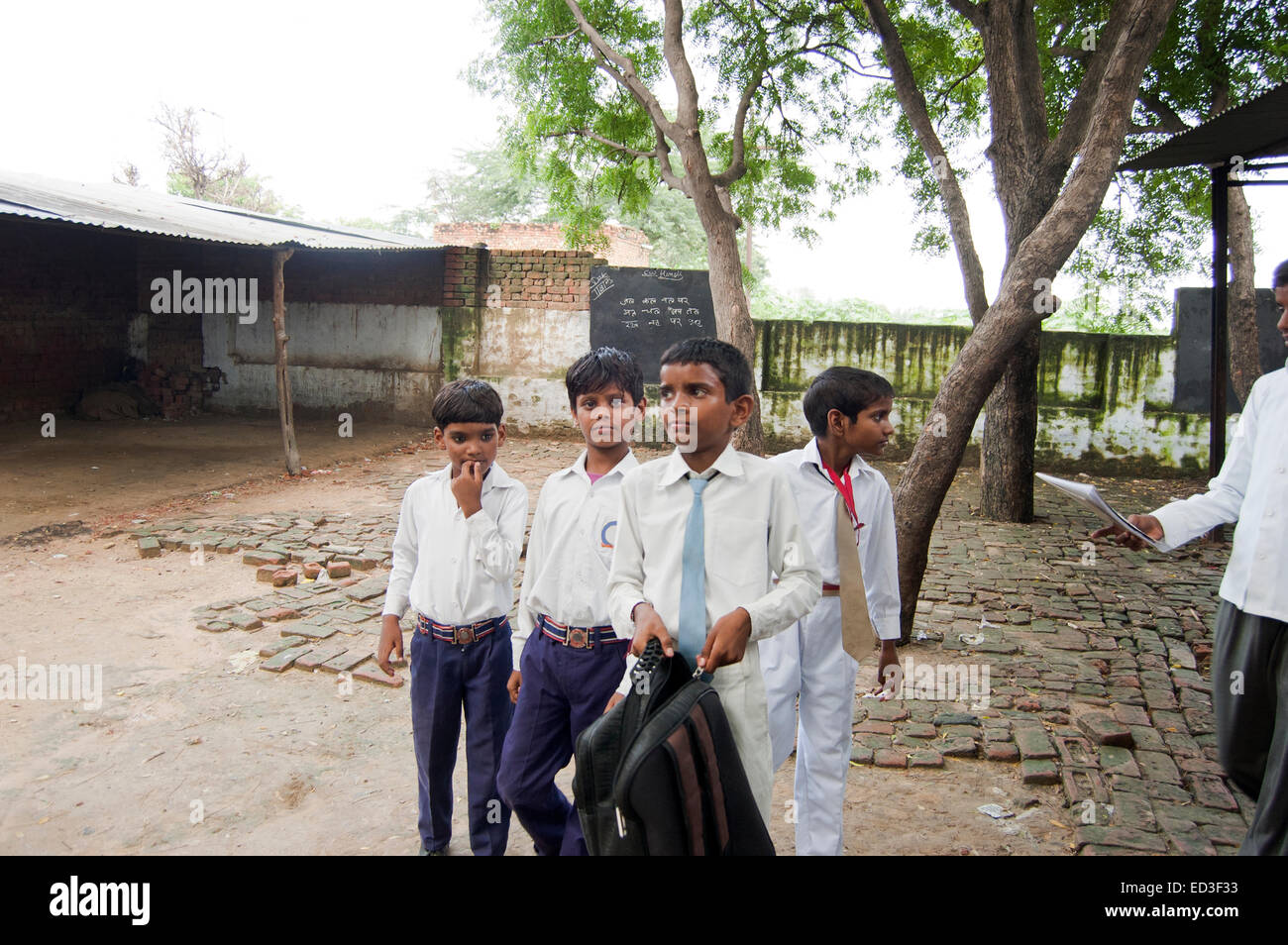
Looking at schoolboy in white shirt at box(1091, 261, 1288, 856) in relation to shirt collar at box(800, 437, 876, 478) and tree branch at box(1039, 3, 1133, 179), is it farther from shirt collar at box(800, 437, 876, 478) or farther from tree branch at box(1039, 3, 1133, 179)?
tree branch at box(1039, 3, 1133, 179)

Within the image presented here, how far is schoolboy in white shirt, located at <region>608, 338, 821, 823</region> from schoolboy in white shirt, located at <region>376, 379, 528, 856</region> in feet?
2.18

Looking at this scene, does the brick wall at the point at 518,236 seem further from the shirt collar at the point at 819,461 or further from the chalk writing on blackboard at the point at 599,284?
the shirt collar at the point at 819,461

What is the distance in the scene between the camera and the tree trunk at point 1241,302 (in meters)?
10.2

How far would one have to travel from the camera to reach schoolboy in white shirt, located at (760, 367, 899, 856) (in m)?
2.94

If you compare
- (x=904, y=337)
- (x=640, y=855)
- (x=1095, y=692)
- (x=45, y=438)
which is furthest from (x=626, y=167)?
(x=640, y=855)

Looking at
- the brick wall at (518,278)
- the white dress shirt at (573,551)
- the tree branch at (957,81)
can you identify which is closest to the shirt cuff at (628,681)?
the white dress shirt at (573,551)

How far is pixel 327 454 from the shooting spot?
12.2 metres

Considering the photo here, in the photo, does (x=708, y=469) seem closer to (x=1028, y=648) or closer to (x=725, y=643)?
(x=725, y=643)

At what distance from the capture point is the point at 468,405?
291 centimetres

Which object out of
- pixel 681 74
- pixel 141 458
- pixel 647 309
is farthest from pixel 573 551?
pixel 647 309

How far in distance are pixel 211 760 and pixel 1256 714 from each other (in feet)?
13.0

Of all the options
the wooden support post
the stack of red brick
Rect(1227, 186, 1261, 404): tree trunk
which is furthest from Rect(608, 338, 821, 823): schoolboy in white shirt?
the stack of red brick

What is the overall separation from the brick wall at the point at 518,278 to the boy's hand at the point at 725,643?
12.4 metres

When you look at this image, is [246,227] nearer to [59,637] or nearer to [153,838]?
[59,637]
